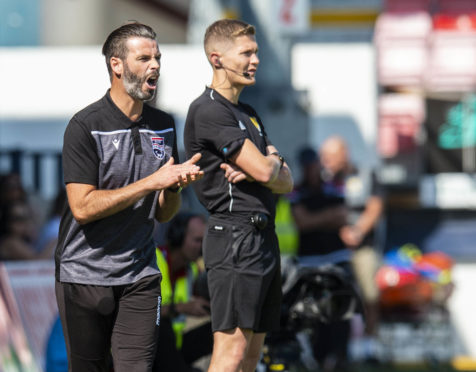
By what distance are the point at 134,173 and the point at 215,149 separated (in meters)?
0.51

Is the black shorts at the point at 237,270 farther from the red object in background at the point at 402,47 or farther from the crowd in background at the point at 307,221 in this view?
the red object in background at the point at 402,47

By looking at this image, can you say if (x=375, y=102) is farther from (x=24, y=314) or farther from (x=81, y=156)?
(x=81, y=156)

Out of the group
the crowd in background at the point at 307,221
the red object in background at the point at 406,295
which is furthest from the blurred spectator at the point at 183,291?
the red object in background at the point at 406,295

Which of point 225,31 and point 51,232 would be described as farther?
point 51,232

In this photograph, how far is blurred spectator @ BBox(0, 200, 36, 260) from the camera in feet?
30.0

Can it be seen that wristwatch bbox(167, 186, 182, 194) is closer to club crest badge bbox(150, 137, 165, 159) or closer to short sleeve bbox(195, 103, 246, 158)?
club crest badge bbox(150, 137, 165, 159)

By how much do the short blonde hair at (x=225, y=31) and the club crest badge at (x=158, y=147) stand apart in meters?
0.59

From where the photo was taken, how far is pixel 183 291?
6.14m

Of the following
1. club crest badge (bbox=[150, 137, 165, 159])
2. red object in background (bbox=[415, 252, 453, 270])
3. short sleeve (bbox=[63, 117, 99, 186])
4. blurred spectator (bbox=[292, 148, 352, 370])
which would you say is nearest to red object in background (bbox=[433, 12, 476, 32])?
red object in background (bbox=[415, 252, 453, 270])

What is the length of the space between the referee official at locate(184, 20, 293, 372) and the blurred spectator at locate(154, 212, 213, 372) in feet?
2.49

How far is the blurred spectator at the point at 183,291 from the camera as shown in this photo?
5699mm

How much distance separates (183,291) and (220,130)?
63.0 inches

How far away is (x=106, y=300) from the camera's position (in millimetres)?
4438

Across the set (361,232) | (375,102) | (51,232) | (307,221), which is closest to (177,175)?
(307,221)
